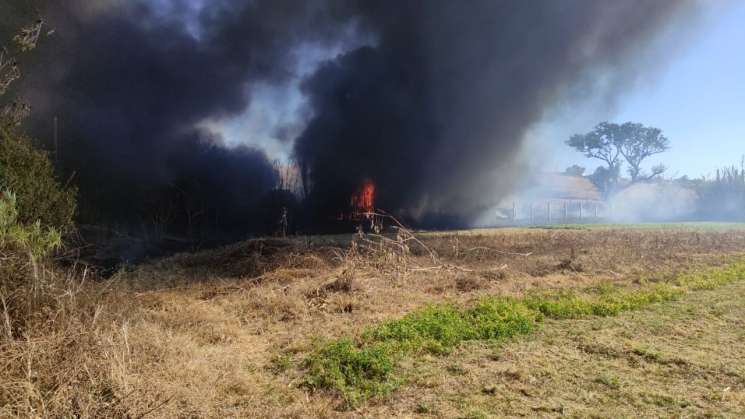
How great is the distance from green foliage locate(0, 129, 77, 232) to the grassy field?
1519mm

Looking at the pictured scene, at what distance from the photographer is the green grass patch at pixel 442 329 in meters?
4.29

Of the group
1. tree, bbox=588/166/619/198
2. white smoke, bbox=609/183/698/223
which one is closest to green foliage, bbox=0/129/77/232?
white smoke, bbox=609/183/698/223

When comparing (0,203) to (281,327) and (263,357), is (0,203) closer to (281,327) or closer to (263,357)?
(263,357)

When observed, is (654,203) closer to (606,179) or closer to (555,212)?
(606,179)

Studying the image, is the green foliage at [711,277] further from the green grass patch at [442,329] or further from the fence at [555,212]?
the fence at [555,212]

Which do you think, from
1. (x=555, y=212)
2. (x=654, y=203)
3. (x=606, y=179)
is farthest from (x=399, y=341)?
(x=606, y=179)

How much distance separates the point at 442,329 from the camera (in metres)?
5.67

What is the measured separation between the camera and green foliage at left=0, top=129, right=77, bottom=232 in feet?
20.5

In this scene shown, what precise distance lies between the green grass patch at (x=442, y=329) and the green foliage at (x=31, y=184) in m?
4.63

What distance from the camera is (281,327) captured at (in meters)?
6.21

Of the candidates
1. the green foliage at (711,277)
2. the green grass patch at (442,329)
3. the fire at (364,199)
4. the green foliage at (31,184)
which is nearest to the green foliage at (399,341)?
the green grass patch at (442,329)

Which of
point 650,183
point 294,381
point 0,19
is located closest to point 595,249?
point 294,381

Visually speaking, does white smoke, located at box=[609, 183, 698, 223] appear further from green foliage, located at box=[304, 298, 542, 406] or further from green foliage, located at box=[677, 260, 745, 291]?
green foliage, located at box=[304, 298, 542, 406]

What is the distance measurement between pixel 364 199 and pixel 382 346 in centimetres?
1966
